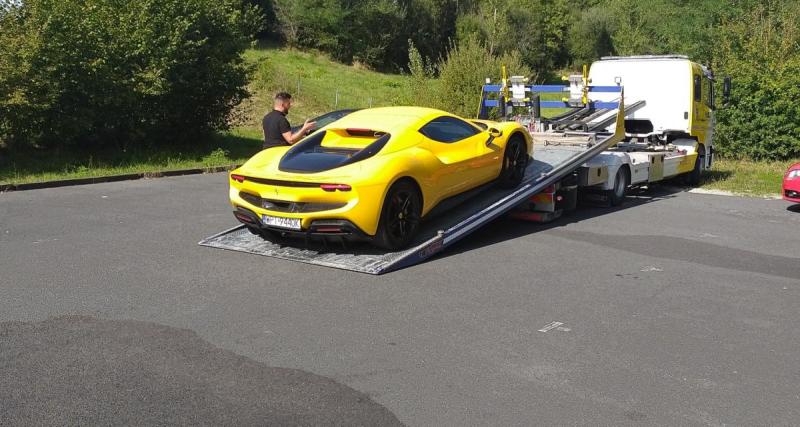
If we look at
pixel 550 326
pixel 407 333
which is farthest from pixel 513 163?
pixel 407 333

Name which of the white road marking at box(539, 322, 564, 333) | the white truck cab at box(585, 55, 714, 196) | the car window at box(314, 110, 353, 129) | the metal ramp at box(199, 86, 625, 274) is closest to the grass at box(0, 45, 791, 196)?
the white truck cab at box(585, 55, 714, 196)

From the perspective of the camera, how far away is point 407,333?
6.00 metres

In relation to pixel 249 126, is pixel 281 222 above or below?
below

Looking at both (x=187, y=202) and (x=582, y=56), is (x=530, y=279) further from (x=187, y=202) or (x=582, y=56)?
(x=582, y=56)

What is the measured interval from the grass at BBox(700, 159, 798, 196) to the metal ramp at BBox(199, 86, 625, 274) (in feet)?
19.5

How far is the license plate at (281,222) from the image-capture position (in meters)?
8.12

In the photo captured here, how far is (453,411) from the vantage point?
4.56m

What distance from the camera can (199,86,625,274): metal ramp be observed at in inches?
320

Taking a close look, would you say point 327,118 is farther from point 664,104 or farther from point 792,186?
point 792,186

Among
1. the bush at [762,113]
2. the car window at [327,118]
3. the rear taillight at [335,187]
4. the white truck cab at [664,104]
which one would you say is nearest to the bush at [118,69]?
the car window at [327,118]

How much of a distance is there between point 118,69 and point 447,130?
1079cm

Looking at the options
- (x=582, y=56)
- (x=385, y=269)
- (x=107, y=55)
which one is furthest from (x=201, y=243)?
(x=582, y=56)

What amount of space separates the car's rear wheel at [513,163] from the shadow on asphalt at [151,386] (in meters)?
5.57

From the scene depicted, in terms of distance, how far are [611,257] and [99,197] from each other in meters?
8.85
